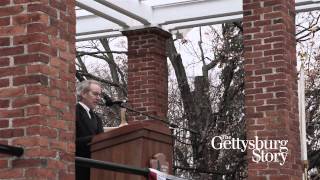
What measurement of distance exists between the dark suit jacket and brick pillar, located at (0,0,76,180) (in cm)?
71

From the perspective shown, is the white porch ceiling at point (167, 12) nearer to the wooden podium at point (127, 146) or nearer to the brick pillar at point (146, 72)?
the brick pillar at point (146, 72)

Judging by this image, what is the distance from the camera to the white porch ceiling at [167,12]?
11.2 metres

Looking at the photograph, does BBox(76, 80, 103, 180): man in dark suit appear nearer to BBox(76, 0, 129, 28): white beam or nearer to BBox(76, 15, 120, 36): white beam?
BBox(76, 0, 129, 28): white beam

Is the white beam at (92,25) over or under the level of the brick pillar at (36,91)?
over

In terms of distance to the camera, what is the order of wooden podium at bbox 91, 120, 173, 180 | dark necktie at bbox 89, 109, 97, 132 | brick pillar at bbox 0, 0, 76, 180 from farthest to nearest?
dark necktie at bbox 89, 109, 97, 132
wooden podium at bbox 91, 120, 173, 180
brick pillar at bbox 0, 0, 76, 180

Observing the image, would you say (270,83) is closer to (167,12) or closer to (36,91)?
(36,91)

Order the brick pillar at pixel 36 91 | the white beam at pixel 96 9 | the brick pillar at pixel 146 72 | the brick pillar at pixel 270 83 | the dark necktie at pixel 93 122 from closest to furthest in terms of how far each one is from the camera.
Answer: the brick pillar at pixel 36 91
the dark necktie at pixel 93 122
the brick pillar at pixel 270 83
the white beam at pixel 96 9
the brick pillar at pixel 146 72

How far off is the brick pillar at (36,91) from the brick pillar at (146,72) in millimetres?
6974

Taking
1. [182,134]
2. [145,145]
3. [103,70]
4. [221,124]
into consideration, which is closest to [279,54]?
[145,145]

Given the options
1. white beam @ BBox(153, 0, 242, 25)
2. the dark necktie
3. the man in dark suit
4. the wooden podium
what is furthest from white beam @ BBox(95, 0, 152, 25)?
the wooden podium

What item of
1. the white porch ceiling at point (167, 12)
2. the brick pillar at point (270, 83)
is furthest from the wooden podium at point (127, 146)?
the white porch ceiling at point (167, 12)

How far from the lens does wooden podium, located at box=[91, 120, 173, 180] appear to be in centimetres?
519

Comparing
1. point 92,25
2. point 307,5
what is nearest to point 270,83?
point 307,5

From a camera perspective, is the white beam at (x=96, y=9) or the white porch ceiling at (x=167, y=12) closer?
the white beam at (x=96, y=9)
